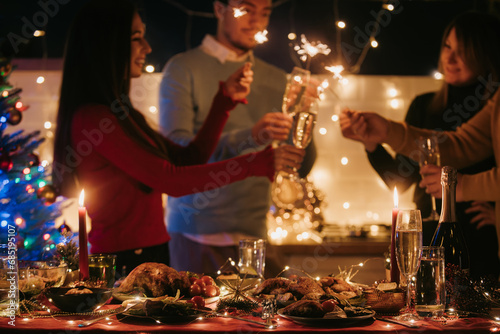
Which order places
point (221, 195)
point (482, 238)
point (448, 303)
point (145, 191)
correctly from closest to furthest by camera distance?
point (448, 303)
point (145, 191)
point (482, 238)
point (221, 195)

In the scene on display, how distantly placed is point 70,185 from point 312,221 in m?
1.64

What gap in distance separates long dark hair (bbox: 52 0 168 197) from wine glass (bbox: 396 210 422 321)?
114 centimetres

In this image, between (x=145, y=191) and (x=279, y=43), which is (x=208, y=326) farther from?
(x=279, y=43)

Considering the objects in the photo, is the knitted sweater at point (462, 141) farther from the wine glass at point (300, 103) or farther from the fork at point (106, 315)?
the fork at point (106, 315)

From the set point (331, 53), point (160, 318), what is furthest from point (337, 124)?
point (160, 318)

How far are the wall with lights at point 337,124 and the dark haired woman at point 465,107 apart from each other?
1.37ft

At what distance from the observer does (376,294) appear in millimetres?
1236

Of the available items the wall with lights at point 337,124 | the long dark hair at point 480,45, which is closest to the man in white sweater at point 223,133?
the wall with lights at point 337,124

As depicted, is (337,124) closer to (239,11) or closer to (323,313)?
(239,11)

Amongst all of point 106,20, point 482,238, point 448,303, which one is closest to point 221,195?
point 106,20

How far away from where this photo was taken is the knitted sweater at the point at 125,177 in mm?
2018

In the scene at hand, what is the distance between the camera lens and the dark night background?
3.41 metres

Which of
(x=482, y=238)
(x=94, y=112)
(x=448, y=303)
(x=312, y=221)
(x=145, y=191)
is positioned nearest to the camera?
(x=448, y=303)

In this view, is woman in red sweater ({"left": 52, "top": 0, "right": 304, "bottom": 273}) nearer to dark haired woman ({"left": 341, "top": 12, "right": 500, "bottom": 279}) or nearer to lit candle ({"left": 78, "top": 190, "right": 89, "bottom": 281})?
lit candle ({"left": 78, "top": 190, "right": 89, "bottom": 281})
